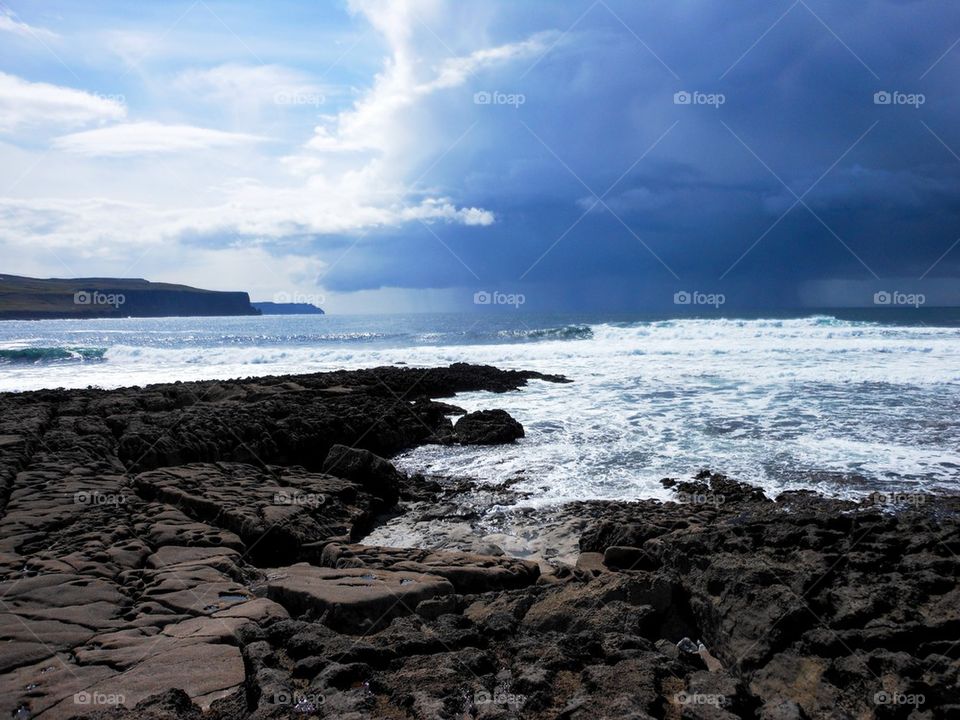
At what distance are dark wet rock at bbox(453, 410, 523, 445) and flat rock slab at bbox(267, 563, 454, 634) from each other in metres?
7.43

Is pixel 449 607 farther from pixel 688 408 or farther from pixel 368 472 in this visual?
pixel 688 408

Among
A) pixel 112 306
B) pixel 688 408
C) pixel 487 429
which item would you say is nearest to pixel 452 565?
pixel 487 429

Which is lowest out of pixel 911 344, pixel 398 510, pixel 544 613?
pixel 398 510

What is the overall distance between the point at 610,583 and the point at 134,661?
3.32m

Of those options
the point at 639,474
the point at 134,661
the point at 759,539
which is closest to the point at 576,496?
the point at 639,474

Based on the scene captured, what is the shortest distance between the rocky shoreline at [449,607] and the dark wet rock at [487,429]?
14.2 ft

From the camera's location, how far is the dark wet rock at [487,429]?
12703 mm

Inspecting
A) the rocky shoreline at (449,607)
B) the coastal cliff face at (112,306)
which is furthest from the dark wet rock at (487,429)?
the coastal cliff face at (112,306)

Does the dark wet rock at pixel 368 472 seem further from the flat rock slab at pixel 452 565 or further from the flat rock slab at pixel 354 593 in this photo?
the flat rock slab at pixel 354 593

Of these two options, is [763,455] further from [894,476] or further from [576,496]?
[576,496]

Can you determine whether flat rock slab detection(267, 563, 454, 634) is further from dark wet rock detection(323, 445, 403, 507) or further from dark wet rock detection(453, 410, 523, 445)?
dark wet rock detection(453, 410, 523, 445)

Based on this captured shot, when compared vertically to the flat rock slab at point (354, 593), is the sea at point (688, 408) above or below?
above

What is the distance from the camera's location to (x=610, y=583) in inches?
187

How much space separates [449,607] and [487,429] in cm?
831
